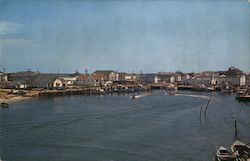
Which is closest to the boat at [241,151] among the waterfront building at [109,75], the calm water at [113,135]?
the calm water at [113,135]

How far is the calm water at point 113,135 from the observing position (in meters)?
3.87

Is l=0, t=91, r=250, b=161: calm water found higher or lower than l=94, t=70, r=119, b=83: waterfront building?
lower

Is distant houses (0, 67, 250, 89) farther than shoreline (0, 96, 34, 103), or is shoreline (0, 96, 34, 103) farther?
distant houses (0, 67, 250, 89)

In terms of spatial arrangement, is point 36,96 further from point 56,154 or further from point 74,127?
point 56,154

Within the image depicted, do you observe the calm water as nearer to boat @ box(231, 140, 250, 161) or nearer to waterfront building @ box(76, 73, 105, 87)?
boat @ box(231, 140, 250, 161)

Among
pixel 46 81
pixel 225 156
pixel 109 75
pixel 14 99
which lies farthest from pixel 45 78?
pixel 225 156

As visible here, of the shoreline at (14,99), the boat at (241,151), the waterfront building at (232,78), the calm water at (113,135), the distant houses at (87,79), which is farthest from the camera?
the waterfront building at (232,78)

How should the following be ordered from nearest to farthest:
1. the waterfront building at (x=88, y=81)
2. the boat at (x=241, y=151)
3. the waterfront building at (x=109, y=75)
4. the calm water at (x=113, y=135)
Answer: the boat at (x=241, y=151), the calm water at (x=113, y=135), the waterfront building at (x=88, y=81), the waterfront building at (x=109, y=75)

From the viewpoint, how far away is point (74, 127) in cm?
530

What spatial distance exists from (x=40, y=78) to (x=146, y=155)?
10499 millimetres

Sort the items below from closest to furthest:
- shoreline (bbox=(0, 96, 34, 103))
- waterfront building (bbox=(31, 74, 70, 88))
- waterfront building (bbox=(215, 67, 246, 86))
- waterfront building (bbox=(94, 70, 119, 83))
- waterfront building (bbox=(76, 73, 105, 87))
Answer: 1. shoreline (bbox=(0, 96, 34, 103))
2. waterfront building (bbox=(31, 74, 70, 88))
3. waterfront building (bbox=(76, 73, 105, 87))
4. waterfront building (bbox=(94, 70, 119, 83))
5. waterfront building (bbox=(215, 67, 246, 86))

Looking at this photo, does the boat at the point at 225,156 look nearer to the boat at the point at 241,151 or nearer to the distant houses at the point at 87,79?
the boat at the point at 241,151

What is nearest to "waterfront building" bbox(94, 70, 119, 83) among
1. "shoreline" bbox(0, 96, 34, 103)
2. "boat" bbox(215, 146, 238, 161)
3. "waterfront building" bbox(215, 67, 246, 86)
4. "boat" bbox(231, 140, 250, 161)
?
"waterfront building" bbox(215, 67, 246, 86)

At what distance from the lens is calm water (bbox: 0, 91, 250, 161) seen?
3.87m
